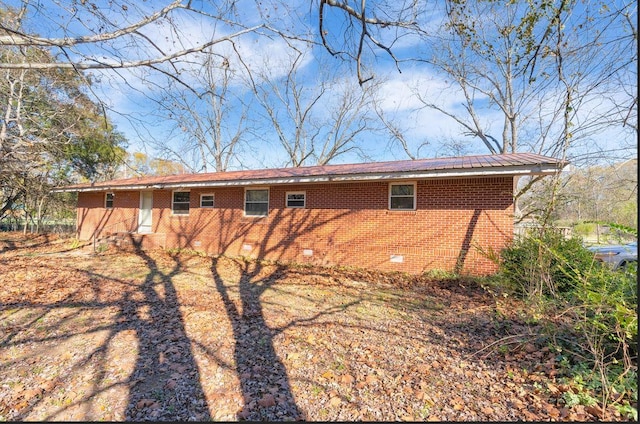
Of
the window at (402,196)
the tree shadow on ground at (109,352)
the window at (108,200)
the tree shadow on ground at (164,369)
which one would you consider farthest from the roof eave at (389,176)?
the tree shadow on ground at (164,369)

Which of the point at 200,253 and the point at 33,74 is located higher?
the point at 33,74

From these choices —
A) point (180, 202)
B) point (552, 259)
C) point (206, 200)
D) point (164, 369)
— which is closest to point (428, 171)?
point (552, 259)

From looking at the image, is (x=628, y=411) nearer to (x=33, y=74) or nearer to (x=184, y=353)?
(x=184, y=353)

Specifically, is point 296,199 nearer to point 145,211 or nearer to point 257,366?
point 257,366

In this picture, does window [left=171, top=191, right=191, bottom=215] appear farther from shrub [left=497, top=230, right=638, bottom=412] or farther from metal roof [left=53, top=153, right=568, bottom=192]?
shrub [left=497, top=230, right=638, bottom=412]

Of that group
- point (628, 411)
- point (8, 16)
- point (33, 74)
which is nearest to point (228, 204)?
point (8, 16)

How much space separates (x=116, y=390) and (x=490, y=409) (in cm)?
347

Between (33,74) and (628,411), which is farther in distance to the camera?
(33,74)

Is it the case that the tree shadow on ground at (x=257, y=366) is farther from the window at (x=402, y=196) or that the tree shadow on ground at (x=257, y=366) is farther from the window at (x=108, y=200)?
the window at (x=108, y=200)

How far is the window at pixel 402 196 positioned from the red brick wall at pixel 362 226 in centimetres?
14

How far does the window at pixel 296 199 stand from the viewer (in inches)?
405

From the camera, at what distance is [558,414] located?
2688 millimetres

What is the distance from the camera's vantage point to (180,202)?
12836 mm

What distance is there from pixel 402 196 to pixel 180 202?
8959mm
